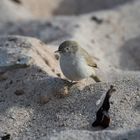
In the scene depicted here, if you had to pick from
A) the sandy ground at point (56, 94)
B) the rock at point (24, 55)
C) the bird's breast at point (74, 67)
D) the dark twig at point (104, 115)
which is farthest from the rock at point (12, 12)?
the dark twig at point (104, 115)

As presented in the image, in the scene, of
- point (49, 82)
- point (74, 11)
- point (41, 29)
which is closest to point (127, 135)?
point (49, 82)

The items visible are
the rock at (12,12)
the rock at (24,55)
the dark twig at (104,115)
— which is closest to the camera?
the dark twig at (104,115)

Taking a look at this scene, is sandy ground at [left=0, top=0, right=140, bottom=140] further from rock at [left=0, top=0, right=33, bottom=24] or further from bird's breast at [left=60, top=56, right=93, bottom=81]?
rock at [left=0, top=0, right=33, bottom=24]

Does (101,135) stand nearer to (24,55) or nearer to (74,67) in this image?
(74,67)

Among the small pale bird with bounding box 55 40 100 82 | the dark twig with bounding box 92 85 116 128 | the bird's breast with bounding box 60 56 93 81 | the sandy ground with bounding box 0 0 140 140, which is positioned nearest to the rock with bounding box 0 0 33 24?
the sandy ground with bounding box 0 0 140 140

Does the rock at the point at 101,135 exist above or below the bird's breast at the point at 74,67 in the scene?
below

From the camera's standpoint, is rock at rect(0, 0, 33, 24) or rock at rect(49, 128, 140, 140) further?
rock at rect(0, 0, 33, 24)

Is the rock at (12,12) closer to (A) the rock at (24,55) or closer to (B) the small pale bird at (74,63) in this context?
(A) the rock at (24,55)
